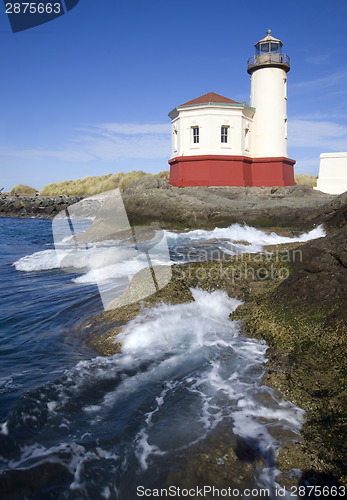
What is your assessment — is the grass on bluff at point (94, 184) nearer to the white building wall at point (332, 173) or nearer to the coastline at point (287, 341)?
the white building wall at point (332, 173)

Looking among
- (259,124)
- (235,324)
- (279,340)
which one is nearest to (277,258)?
(235,324)

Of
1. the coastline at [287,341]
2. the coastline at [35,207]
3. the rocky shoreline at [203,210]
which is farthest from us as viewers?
the coastline at [35,207]

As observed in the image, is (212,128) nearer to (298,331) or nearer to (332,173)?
(332,173)

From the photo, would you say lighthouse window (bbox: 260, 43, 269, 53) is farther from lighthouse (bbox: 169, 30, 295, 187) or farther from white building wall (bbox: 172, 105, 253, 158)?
white building wall (bbox: 172, 105, 253, 158)

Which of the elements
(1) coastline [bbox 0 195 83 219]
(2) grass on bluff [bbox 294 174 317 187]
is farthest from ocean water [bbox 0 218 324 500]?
(1) coastline [bbox 0 195 83 219]

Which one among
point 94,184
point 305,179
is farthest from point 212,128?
point 94,184

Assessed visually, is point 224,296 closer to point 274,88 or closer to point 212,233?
point 212,233

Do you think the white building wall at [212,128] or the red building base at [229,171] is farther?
the red building base at [229,171]

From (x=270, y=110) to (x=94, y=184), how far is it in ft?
86.3

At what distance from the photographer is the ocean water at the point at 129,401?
2451 millimetres

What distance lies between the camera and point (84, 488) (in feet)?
A: 7.75

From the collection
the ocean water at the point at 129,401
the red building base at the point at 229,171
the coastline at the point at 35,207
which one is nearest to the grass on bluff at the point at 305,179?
the red building base at the point at 229,171

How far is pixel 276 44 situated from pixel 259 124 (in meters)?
5.08

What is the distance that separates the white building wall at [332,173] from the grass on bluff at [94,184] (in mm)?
15857
